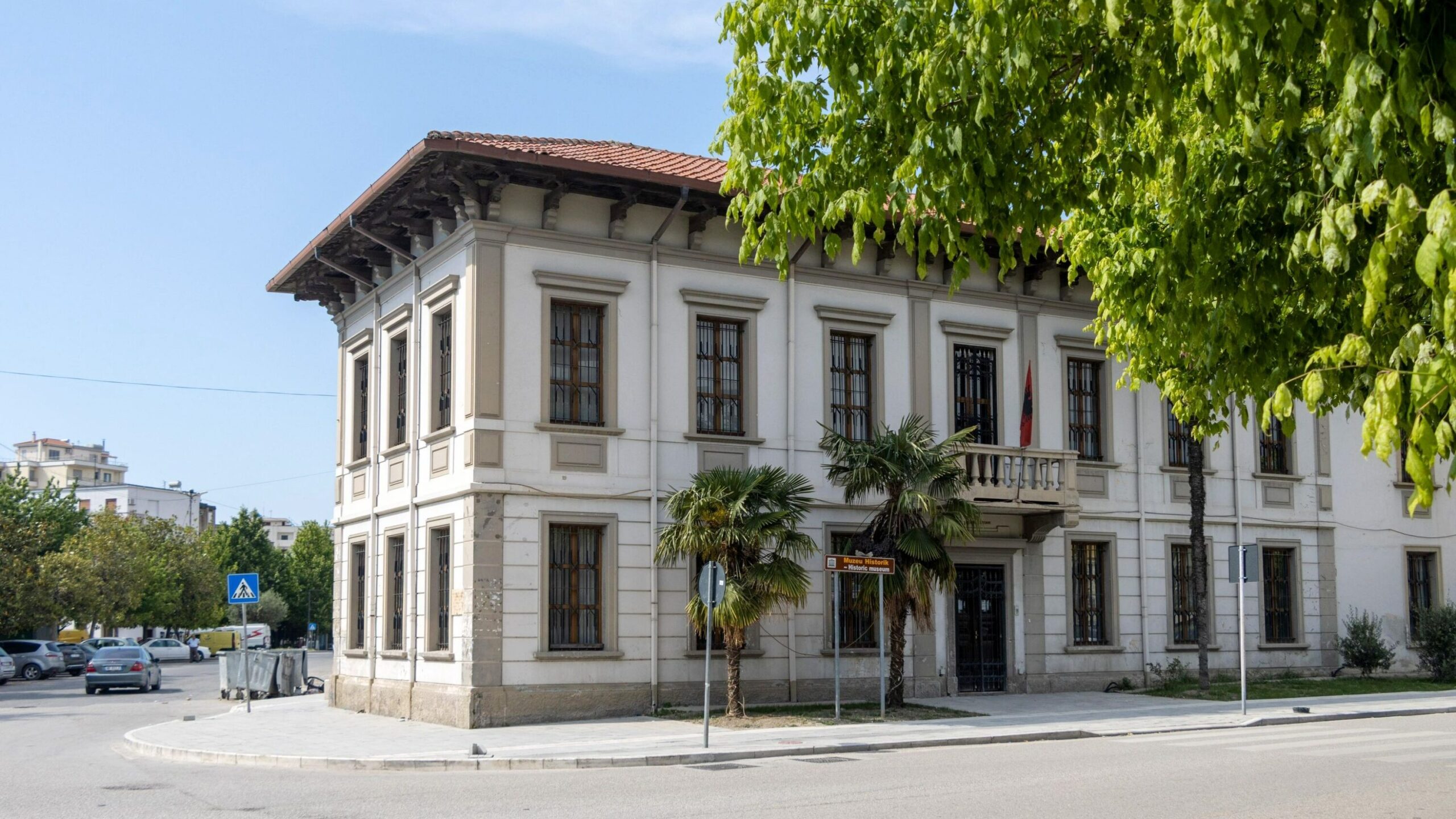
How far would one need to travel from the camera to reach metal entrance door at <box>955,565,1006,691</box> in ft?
80.5

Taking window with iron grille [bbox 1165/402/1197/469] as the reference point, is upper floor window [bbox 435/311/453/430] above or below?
above

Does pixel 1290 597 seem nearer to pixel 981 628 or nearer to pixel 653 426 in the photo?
pixel 981 628

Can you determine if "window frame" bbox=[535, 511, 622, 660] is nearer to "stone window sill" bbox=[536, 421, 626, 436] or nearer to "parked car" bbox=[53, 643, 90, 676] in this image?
"stone window sill" bbox=[536, 421, 626, 436]

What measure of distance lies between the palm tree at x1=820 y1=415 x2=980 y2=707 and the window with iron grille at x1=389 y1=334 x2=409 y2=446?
7.58 m

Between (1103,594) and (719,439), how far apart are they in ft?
28.4

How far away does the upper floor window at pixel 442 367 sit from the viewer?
2222 cm

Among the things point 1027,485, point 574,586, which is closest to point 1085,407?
point 1027,485

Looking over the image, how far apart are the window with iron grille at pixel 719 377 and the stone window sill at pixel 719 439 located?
0.14 m

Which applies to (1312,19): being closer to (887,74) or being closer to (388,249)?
(887,74)

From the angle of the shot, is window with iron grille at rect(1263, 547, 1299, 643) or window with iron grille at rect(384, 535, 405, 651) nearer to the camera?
window with iron grille at rect(384, 535, 405, 651)

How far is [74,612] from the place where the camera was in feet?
196

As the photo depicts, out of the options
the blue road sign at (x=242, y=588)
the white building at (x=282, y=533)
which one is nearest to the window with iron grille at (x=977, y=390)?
the blue road sign at (x=242, y=588)

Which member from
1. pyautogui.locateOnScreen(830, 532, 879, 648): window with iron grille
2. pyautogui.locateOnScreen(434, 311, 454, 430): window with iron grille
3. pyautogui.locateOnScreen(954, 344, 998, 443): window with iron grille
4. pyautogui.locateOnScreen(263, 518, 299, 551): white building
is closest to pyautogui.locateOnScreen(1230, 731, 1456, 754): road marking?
pyautogui.locateOnScreen(830, 532, 879, 648): window with iron grille

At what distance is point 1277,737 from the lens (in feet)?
60.0
